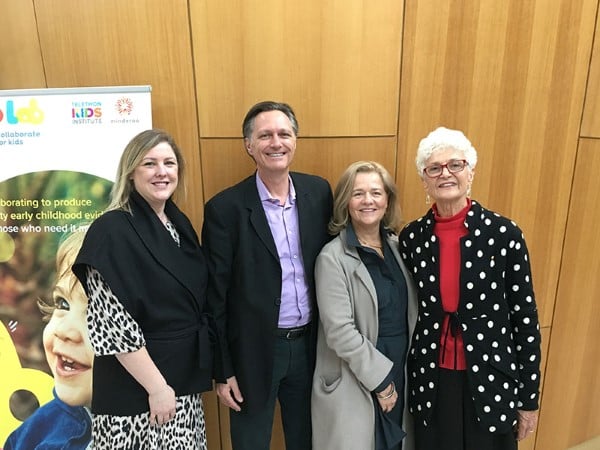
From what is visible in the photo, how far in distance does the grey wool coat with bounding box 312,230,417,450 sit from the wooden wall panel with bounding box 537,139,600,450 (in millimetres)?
1329

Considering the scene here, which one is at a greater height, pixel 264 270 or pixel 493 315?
pixel 264 270

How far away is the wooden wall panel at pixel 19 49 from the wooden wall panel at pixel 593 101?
107 inches

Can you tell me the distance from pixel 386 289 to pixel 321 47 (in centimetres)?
113

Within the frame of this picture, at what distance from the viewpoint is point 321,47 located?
6.45 ft

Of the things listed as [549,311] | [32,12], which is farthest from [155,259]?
[549,311]

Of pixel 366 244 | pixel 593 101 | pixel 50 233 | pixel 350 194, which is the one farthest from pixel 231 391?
pixel 593 101

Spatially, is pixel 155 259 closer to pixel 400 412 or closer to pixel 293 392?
pixel 293 392

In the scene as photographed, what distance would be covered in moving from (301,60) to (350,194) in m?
0.71

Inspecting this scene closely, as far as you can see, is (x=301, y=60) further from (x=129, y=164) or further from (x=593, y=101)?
(x=593, y=101)

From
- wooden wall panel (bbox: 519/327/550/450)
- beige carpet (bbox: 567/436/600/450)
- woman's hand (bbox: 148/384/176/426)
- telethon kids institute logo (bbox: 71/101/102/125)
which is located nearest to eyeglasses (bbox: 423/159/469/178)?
woman's hand (bbox: 148/384/176/426)

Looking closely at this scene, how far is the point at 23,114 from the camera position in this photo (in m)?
1.87

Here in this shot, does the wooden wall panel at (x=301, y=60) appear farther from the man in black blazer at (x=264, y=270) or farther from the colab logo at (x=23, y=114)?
the colab logo at (x=23, y=114)

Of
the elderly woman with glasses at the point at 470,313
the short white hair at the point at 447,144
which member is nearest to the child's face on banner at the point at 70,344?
the elderly woman with glasses at the point at 470,313

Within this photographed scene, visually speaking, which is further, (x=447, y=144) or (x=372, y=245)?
(x=372, y=245)
